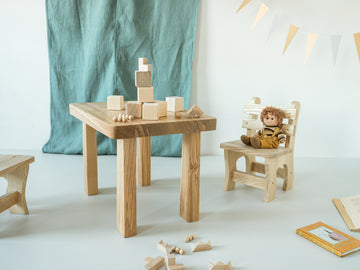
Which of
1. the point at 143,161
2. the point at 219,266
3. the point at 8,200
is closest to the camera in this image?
the point at 219,266

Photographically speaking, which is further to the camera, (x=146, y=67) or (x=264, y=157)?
(x=264, y=157)

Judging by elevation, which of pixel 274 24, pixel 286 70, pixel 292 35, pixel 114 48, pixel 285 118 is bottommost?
pixel 285 118

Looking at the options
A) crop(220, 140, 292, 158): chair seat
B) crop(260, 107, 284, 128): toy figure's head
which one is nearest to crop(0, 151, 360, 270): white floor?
crop(220, 140, 292, 158): chair seat

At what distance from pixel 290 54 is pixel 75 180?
7.21ft

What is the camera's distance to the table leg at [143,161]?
2406 millimetres

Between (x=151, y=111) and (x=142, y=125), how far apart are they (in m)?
0.11

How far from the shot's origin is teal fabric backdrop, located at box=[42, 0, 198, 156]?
3.04 meters

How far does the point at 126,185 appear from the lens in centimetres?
168

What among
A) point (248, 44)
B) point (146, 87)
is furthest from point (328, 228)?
point (248, 44)

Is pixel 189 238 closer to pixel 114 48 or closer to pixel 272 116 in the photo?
pixel 272 116

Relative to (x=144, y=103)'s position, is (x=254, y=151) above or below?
below

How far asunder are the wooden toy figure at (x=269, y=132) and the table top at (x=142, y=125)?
0.59m

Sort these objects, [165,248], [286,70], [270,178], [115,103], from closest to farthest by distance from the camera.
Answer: [165,248] → [115,103] → [270,178] → [286,70]

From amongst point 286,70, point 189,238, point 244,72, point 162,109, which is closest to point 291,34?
point 286,70
